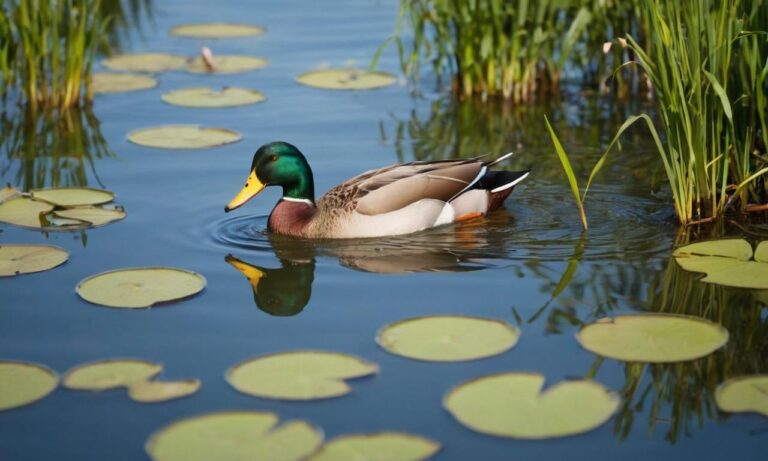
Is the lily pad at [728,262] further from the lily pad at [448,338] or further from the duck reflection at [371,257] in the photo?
the lily pad at [448,338]

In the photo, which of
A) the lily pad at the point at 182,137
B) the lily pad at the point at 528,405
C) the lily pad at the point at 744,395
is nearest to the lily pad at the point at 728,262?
the lily pad at the point at 744,395

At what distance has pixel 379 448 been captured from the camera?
4.61 metres

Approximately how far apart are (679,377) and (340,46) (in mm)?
6806

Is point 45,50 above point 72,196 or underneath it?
above

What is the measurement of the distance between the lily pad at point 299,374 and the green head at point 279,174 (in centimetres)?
206

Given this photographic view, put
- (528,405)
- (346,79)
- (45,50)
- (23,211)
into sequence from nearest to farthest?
(528,405), (23,211), (45,50), (346,79)

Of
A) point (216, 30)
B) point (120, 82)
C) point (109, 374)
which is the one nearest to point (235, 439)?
point (109, 374)

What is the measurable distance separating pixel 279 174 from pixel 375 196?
60cm

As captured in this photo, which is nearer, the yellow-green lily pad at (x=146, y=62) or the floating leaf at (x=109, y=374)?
the floating leaf at (x=109, y=374)

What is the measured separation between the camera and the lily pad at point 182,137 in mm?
8828

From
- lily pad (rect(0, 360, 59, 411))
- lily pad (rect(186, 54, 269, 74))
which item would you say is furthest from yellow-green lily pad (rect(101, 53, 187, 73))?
lily pad (rect(0, 360, 59, 411))

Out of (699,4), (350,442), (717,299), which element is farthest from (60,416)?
(699,4)

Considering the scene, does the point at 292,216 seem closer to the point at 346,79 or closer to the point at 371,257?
the point at 371,257

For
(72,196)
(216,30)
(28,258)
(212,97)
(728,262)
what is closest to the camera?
(728,262)
